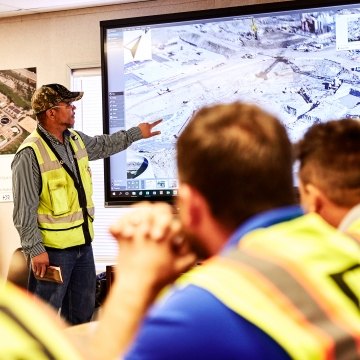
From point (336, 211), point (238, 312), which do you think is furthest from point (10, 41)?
point (238, 312)

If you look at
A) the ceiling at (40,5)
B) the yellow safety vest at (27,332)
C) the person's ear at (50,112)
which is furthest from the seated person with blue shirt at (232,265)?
→ the ceiling at (40,5)

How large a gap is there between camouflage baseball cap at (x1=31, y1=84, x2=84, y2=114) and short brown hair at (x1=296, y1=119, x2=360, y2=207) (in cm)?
249

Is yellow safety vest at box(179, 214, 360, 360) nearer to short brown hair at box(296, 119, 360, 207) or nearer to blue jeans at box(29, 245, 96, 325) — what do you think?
short brown hair at box(296, 119, 360, 207)

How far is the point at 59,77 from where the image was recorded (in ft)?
16.7

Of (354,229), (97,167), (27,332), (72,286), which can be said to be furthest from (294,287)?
(97,167)

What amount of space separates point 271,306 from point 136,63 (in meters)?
3.62

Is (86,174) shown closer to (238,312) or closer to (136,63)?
(136,63)

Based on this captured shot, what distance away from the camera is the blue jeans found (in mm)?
3467

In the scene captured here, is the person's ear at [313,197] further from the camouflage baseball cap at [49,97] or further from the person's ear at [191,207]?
the camouflage baseball cap at [49,97]

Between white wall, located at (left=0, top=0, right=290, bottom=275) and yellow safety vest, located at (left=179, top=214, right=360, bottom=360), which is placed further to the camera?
white wall, located at (left=0, top=0, right=290, bottom=275)

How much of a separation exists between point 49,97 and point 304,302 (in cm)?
316

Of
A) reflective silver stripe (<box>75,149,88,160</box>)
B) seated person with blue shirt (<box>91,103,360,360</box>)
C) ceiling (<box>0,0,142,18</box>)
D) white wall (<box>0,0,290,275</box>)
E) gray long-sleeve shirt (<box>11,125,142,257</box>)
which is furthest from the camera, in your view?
white wall (<box>0,0,290,275</box>)

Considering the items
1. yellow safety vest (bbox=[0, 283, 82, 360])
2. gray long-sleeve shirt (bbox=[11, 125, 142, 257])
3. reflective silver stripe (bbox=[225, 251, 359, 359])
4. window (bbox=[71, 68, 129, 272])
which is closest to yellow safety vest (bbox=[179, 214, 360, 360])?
reflective silver stripe (bbox=[225, 251, 359, 359])

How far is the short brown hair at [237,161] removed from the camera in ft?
2.83
